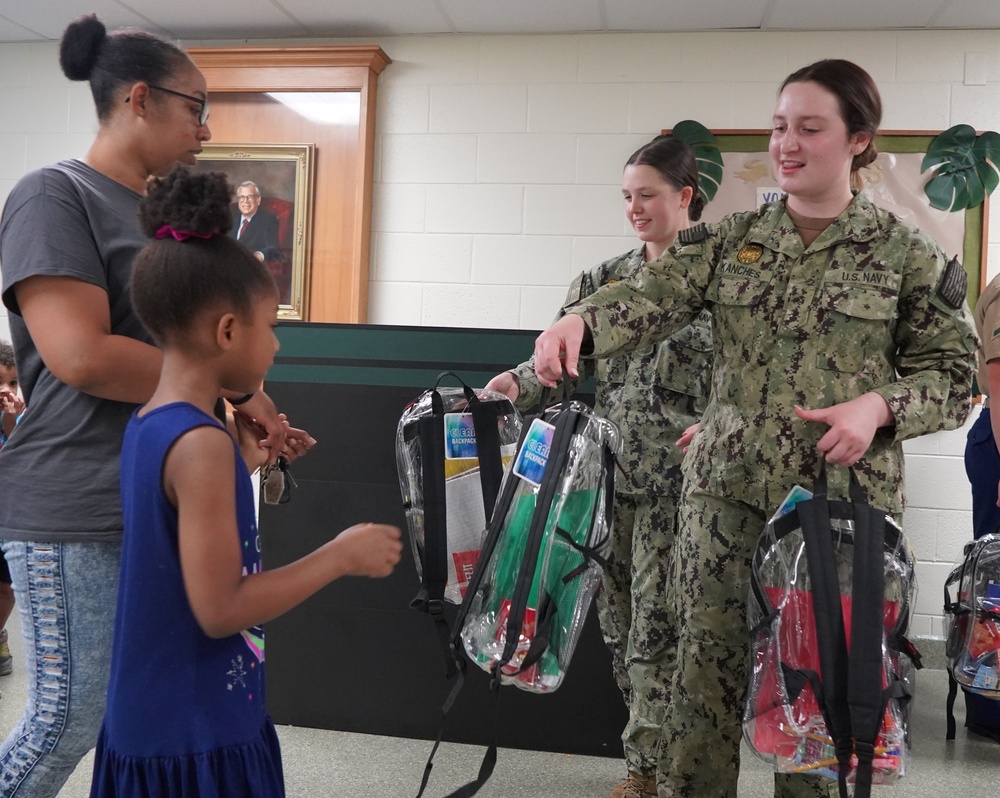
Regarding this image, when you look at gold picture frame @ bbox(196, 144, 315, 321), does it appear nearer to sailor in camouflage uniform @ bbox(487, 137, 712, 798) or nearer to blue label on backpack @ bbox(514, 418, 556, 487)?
sailor in camouflage uniform @ bbox(487, 137, 712, 798)

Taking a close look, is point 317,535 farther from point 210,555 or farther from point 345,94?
point 345,94

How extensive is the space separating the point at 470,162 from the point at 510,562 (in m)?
3.14

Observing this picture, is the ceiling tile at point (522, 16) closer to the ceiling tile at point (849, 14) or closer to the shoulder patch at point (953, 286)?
the ceiling tile at point (849, 14)

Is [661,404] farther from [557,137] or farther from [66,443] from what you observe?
[557,137]

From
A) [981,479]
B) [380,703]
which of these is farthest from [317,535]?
[981,479]

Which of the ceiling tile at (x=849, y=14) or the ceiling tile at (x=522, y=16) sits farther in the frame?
the ceiling tile at (x=522, y=16)

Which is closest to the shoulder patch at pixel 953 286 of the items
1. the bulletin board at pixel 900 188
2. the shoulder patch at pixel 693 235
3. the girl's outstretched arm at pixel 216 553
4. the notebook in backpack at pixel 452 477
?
the shoulder patch at pixel 693 235

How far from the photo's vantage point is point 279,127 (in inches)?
178

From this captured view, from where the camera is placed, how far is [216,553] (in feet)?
3.74

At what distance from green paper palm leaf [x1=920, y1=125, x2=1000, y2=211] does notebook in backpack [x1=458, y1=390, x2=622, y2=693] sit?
310 cm

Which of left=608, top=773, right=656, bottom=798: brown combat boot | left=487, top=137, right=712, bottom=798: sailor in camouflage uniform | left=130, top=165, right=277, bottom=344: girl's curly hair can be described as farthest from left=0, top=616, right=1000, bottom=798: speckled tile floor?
left=130, top=165, right=277, bottom=344: girl's curly hair

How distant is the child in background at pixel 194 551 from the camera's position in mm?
1146

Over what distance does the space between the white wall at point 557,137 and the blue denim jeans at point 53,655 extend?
127 inches

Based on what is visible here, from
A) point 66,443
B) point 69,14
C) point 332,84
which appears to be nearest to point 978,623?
point 66,443
